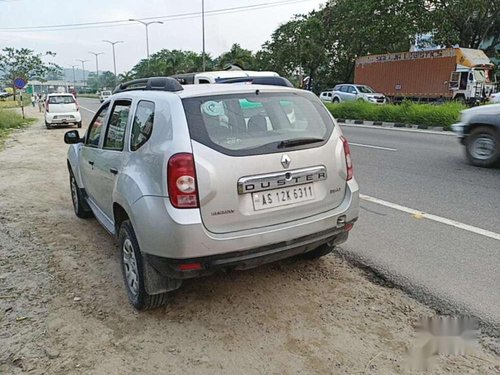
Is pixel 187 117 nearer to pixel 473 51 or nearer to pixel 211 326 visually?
pixel 211 326

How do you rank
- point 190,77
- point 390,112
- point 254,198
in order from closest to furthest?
point 254,198
point 190,77
point 390,112

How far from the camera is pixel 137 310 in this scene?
10.8 feet

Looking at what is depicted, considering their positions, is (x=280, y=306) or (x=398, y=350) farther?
(x=280, y=306)

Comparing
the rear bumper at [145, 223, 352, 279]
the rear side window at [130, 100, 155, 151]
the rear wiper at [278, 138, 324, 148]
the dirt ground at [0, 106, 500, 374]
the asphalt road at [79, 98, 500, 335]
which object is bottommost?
the dirt ground at [0, 106, 500, 374]

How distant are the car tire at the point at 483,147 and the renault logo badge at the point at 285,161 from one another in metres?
6.36

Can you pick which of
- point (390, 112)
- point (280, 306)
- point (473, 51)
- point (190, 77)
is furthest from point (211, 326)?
point (473, 51)

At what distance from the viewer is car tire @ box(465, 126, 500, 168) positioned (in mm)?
7898

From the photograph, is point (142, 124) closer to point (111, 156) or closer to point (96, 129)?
point (111, 156)

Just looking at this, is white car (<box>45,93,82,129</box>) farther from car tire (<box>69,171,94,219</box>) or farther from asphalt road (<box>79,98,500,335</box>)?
car tire (<box>69,171,94,219</box>)

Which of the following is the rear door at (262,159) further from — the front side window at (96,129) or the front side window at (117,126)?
the front side window at (96,129)

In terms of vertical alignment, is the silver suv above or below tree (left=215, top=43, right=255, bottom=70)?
below

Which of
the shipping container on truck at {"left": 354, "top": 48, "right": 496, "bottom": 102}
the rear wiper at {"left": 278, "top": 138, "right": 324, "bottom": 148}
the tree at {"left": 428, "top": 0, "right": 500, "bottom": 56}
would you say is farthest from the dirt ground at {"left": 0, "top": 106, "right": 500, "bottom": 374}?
the tree at {"left": 428, "top": 0, "right": 500, "bottom": 56}

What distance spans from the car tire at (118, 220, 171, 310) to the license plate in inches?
36.9

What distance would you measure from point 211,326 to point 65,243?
8.04ft
